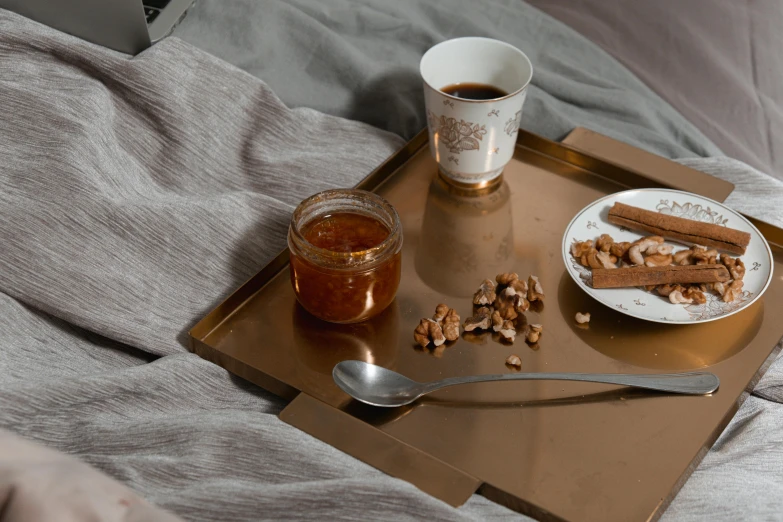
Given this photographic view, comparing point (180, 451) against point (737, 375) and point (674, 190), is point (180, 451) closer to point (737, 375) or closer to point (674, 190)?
point (737, 375)

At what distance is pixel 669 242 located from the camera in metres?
1.05

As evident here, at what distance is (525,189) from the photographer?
3.77ft

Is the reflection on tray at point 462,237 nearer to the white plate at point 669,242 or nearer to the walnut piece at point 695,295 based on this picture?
the white plate at point 669,242

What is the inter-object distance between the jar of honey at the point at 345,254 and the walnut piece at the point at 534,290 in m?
0.15

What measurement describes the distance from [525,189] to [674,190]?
0.18 m

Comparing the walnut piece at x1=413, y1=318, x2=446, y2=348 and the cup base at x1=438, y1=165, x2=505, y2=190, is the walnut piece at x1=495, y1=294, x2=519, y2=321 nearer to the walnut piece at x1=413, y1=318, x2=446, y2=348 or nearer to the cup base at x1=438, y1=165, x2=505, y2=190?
the walnut piece at x1=413, y1=318, x2=446, y2=348

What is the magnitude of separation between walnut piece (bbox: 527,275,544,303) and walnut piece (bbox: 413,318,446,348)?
0.12m

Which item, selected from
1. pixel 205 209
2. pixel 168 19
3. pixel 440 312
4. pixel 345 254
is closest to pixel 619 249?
pixel 440 312

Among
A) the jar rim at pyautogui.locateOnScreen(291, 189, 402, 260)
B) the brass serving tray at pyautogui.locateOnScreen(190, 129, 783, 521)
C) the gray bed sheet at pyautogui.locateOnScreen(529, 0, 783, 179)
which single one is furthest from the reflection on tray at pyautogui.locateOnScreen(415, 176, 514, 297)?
the gray bed sheet at pyautogui.locateOnScreen(529, 0, 783, 179)

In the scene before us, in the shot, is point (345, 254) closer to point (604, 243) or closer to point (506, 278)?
point (506, 278)

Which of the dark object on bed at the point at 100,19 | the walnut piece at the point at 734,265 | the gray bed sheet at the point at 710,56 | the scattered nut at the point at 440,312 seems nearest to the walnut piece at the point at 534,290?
the scattered nut at the point at 440,312

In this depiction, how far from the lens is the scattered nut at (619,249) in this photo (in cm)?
102

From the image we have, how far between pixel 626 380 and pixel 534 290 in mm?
159

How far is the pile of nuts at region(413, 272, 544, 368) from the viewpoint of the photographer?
934 millimetres
